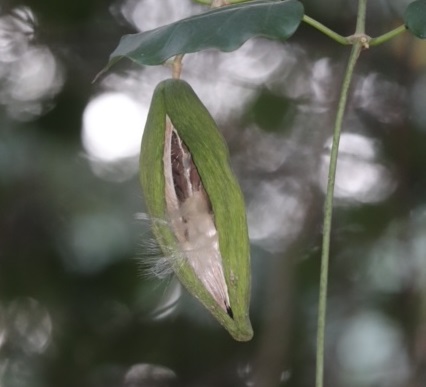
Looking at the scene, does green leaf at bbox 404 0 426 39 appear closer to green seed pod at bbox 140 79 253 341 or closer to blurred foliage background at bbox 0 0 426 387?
green seed pod at bbox 140 79 253 341

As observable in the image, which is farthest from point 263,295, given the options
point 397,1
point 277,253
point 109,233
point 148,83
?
point 397,1

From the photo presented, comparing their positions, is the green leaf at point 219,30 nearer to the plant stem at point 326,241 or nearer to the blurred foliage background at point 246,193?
the plant stem at point 326,241

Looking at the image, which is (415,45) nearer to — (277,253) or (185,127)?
(277,253)

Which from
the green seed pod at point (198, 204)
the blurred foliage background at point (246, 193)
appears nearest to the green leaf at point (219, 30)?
the green seed pod at point (198, 204)

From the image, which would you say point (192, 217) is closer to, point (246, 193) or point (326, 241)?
point (326, 241)

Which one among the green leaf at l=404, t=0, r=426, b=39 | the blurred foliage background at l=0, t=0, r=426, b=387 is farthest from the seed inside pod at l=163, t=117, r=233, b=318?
the blurred foliage background at l=0, t=0, r=426, b=387

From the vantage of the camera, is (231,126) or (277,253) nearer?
(277,253)
